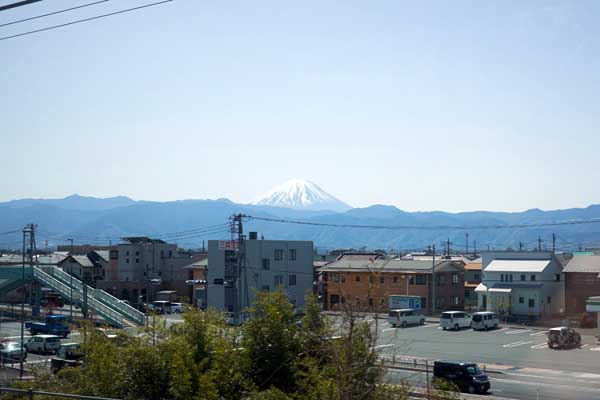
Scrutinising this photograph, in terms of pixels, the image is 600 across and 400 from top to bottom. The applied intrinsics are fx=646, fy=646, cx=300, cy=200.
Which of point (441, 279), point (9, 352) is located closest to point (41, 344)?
point (9, 352)

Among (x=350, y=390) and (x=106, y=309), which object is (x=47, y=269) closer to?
(x=106, y=309)

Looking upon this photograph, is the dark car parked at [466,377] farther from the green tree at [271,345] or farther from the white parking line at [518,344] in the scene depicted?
the white parking line at [518,344]

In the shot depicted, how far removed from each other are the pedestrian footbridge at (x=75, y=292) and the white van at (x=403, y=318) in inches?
482

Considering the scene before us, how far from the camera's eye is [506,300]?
36625 mm

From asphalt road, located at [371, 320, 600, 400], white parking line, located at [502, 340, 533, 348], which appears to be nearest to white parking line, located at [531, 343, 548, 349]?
asphalt road, located at [371, 320, 600, 400]

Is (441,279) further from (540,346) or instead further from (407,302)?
(540,346)

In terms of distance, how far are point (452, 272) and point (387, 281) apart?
426cm

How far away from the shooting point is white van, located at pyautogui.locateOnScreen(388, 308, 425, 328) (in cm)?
3256

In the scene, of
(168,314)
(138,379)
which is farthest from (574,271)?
(138,379)

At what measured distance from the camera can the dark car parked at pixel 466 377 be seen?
17.5 metres

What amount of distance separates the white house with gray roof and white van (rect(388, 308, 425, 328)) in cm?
588

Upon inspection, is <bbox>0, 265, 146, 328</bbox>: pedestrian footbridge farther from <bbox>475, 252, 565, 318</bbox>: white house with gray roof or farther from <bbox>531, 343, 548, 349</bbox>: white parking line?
<bbox>475, 252, 565, 318</bbox>: white house with gray roof

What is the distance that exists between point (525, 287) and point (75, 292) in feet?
79.2

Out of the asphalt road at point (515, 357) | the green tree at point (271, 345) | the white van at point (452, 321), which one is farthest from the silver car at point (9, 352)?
the white van at point (452, 321)
